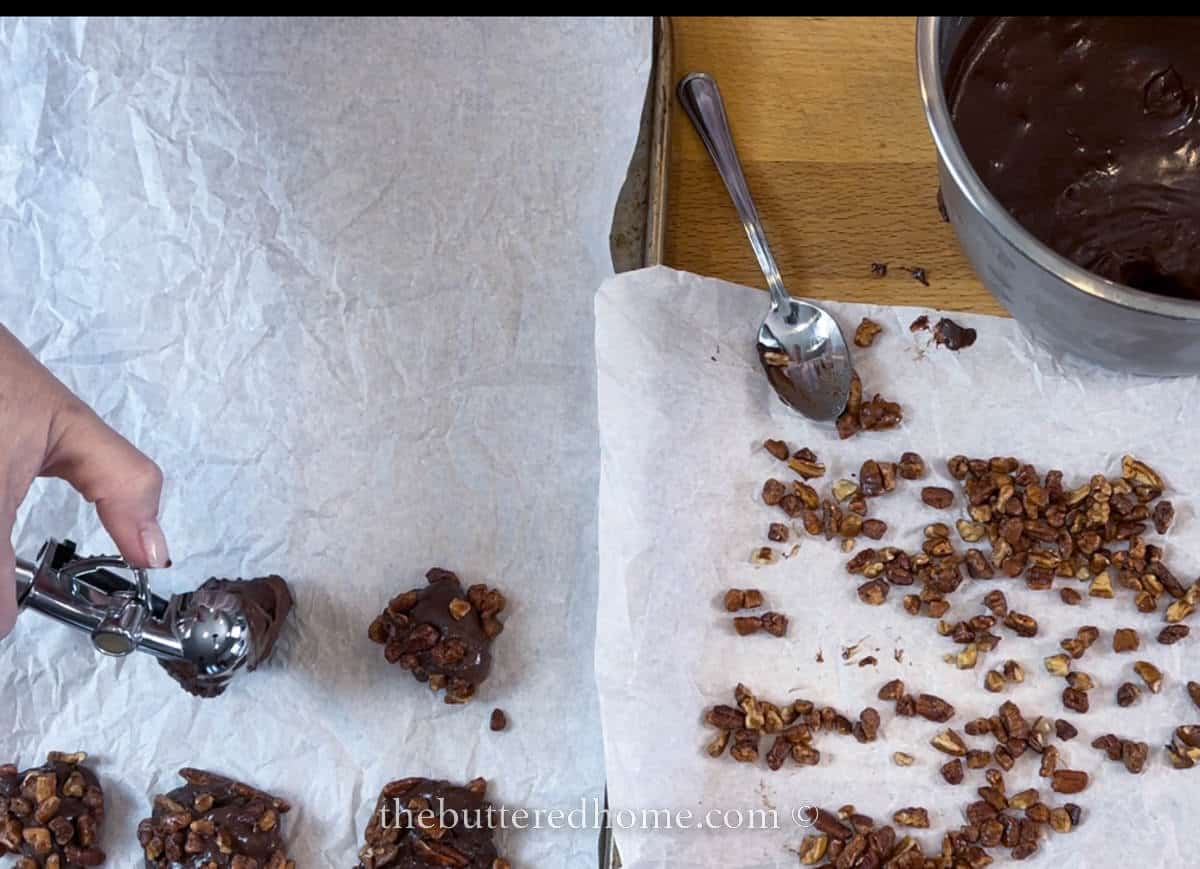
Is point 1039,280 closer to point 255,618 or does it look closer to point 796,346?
point 796,346

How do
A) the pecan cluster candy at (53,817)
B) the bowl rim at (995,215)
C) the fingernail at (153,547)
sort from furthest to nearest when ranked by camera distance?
the pecan cluster candy at (53,817) → the fingernail at (153,547) → the bowl rim at (995,215)

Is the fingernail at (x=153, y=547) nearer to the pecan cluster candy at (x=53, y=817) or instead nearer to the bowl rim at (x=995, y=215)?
the pecan cluster candy at (x=53, y=817)

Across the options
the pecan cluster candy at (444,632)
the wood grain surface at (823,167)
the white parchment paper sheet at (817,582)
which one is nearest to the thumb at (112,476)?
the pecan cluster candy at (444,632)

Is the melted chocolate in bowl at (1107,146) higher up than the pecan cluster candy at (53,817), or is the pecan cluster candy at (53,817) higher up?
the melted chocolate in bowl at (1107,146)

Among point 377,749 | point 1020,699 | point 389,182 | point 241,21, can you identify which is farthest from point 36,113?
point 1020,699

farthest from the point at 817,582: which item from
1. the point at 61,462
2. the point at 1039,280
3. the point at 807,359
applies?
the point at 61,462

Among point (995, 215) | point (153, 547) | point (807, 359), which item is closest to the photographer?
point (995, 215)

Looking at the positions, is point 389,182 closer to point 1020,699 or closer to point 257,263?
point 257,263
